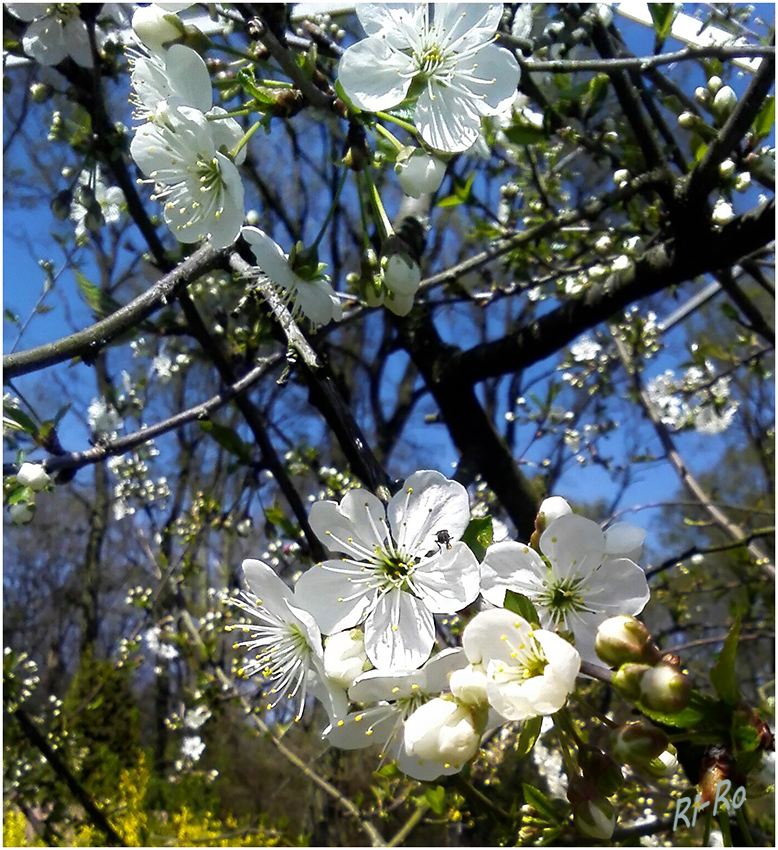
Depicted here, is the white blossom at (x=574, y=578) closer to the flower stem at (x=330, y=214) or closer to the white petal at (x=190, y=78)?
the flower stem at (x=330, y=214)

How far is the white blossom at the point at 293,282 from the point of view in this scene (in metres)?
0.80

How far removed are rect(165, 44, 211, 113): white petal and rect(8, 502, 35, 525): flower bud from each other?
0.72 m

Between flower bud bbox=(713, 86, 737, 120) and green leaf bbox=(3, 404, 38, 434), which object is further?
flower bud bbox=(713, 86, 737, 120)

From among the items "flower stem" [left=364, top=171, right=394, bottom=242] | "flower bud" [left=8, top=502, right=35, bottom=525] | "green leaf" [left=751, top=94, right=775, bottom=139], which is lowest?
"flower stem" [left=364, top=171, right=394, bottom=242]

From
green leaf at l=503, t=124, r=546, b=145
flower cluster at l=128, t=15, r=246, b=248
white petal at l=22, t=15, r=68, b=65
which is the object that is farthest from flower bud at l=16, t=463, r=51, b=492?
green leaf at l=503, t=124, r=546, b=145

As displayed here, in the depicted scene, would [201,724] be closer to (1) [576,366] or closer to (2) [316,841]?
(2) [316,841]

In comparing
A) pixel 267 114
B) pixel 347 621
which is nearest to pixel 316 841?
pixel 347 621

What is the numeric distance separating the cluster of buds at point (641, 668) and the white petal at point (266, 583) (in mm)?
321

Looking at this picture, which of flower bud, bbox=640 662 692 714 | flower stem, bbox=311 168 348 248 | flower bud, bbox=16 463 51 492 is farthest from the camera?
flower bud, bbox=16 463 51 492

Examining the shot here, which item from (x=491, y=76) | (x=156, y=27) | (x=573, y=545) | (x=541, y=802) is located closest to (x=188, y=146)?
(x=156, y=27)

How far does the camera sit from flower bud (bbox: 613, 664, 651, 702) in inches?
17.5

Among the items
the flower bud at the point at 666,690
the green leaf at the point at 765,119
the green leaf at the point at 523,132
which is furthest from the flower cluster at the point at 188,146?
the green leaf at the point at 765,119

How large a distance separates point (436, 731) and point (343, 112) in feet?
2.09

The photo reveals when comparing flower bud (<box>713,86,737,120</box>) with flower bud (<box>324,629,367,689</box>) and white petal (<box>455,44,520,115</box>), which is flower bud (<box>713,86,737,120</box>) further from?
flower bud (<box>324,629,367,689</box>)
